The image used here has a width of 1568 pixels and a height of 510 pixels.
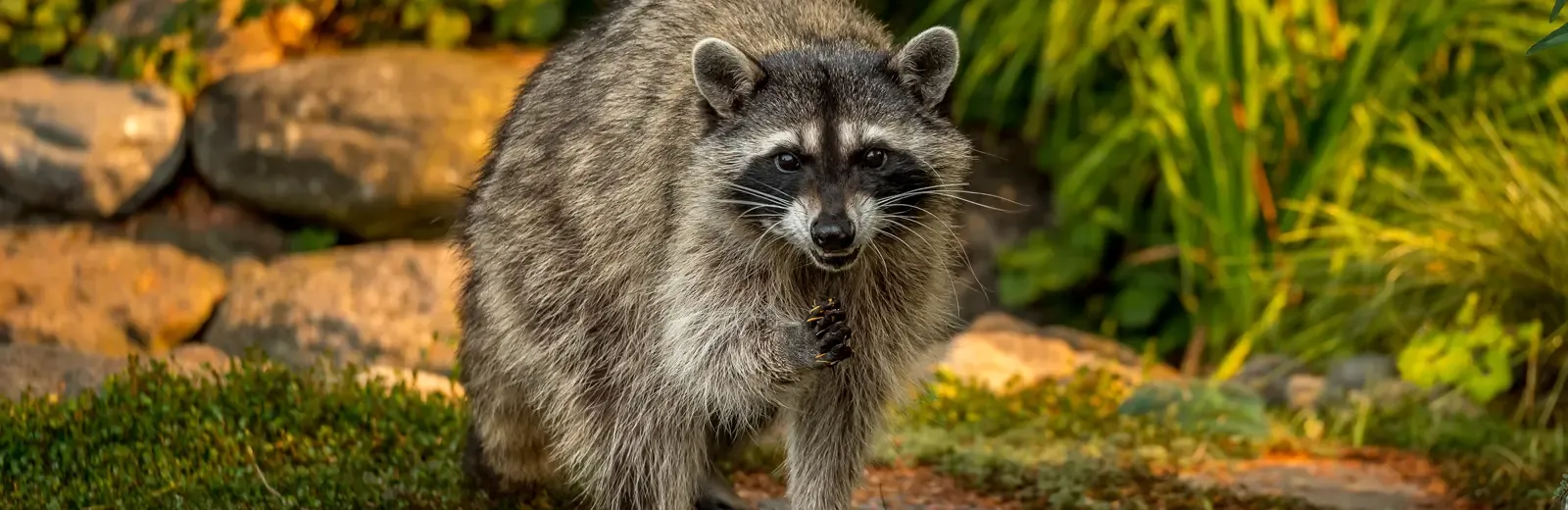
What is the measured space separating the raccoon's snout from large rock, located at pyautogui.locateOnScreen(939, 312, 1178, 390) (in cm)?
284

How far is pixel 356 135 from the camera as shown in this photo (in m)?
7.20

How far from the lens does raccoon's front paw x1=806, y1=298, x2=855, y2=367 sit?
11.6 feet

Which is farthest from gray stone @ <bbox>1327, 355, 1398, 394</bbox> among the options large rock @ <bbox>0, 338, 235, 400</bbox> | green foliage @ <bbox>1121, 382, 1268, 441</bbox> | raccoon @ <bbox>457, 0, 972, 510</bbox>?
large rock @ <bbox>0, 338, 235, 400</bbox>

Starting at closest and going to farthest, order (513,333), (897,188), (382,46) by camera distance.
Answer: (897,188) → (513,333) → (382,46)

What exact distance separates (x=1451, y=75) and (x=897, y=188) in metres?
4.46

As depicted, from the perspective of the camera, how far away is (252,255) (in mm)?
7562

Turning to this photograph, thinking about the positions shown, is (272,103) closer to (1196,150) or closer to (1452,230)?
(1196,150)

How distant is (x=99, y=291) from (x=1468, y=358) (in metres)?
5.34

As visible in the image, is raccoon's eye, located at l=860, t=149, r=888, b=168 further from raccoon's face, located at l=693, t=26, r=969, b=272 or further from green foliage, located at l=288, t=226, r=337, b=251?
green foliage, located at l=288, t=226, r=337, b=251

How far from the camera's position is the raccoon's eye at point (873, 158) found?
137 inches

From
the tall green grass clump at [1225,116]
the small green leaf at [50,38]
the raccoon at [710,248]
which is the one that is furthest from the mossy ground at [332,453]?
the small green leaf at [50,38]

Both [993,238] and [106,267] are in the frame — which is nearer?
[106,267]

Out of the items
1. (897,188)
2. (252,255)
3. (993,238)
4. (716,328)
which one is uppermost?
(897,188)

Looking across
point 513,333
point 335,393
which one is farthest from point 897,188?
point 335,393
